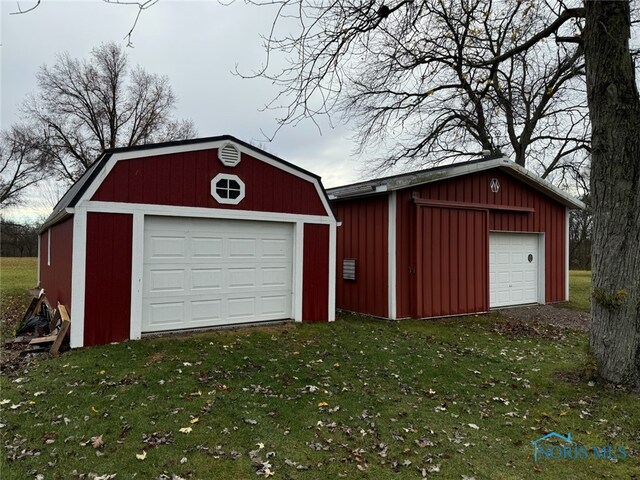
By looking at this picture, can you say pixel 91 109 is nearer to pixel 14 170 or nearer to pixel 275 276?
pixel 14 170

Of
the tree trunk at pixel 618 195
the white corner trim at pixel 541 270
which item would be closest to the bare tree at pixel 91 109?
the white corner trim at pixel 541 270

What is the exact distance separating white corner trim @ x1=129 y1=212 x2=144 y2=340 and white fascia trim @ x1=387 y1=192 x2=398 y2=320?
16.9 feet

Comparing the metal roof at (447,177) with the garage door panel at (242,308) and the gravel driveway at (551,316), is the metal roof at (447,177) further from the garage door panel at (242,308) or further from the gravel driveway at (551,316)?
the garage door panel at (242,308)

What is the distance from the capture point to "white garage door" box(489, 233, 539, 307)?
11.1 m

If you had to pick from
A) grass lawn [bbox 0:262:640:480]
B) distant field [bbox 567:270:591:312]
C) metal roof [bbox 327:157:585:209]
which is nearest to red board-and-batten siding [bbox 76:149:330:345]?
grass lawn [bbox 0:262:640:480]

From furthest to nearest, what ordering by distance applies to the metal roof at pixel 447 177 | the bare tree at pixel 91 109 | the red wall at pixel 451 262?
the bare tree at pixel 91 109
the red wall at pixel 451 262
the metal roof at pixel 447 177

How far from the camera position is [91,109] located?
22828 millimetres

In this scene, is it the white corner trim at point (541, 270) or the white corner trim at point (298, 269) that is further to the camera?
the white corner trim at point (541, 270)

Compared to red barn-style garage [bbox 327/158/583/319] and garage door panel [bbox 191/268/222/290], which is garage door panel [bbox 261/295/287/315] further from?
red barn-style garage [bbox 327/158/583/319]

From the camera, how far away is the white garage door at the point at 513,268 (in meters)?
11.1

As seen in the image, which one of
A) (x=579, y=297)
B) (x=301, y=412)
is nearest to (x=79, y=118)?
(x=301, y=412)

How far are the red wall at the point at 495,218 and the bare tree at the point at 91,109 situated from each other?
19.2m

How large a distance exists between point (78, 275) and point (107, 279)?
39cm

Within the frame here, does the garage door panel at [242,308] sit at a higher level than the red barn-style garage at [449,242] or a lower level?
lower
